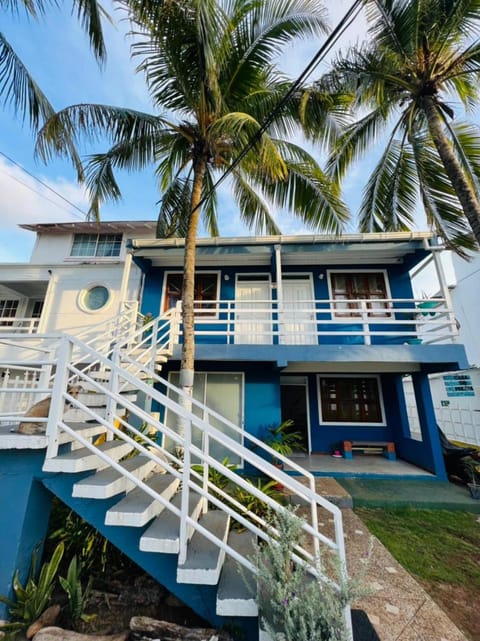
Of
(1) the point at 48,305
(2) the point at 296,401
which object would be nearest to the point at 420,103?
(2) the point at 296,401

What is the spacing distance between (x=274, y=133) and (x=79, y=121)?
167 inches

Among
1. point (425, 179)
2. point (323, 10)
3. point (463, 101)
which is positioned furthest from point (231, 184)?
point (463, 101)

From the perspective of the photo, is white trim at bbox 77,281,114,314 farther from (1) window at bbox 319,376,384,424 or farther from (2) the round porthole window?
(1) window at bbox 319,376,384,424

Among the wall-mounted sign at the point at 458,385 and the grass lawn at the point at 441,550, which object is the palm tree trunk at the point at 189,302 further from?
the wall-mounted sign at the point at 458,385

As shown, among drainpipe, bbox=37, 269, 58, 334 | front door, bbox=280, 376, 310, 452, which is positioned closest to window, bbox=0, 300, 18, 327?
drainpipe, bbox=37, 269, 58, 334

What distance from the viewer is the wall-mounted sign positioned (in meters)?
12.1

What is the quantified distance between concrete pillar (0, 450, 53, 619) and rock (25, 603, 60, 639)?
30 centimetres

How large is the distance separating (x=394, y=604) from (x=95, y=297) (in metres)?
10.1

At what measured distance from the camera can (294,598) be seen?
179cm

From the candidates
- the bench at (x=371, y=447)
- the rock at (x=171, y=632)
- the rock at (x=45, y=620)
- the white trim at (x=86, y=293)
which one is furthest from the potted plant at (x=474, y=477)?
the white trim at (x=86, y=293)

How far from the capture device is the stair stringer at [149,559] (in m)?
2.29

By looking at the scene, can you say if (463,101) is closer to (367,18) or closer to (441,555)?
(367,18)

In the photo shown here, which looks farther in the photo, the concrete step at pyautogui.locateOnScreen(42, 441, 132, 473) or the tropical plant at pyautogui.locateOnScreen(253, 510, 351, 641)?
the concrete step at pyautogui.locateOnScreen(42, 441, 132, 473)

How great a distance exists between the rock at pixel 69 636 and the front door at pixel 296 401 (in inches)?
292
